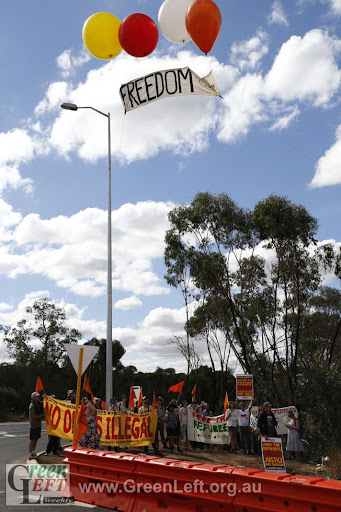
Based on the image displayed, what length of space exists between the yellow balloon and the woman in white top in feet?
38.1

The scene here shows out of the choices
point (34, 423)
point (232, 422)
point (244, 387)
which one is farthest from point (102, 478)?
point (232, 422)

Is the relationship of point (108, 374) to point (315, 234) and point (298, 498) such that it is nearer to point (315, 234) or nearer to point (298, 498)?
point (298, 498)

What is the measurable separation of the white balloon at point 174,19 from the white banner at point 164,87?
967 millimetres

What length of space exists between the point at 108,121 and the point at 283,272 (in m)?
12.5

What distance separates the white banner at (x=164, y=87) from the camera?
1078cm

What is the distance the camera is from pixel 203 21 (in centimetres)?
910

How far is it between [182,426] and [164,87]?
12236 mm

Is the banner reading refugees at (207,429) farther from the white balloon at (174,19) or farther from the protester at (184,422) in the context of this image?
the white balloon at (174,19)

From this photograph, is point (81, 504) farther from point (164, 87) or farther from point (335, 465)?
point (164, 87)

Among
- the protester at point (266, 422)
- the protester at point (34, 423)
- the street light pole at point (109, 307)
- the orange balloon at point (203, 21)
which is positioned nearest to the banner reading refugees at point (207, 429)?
the protester at point (266, 422)

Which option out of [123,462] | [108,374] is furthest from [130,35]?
[108,374]

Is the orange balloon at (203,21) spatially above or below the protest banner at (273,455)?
above

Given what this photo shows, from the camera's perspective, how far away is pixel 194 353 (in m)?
41.6

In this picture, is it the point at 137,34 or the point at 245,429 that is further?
the point at 245,429
